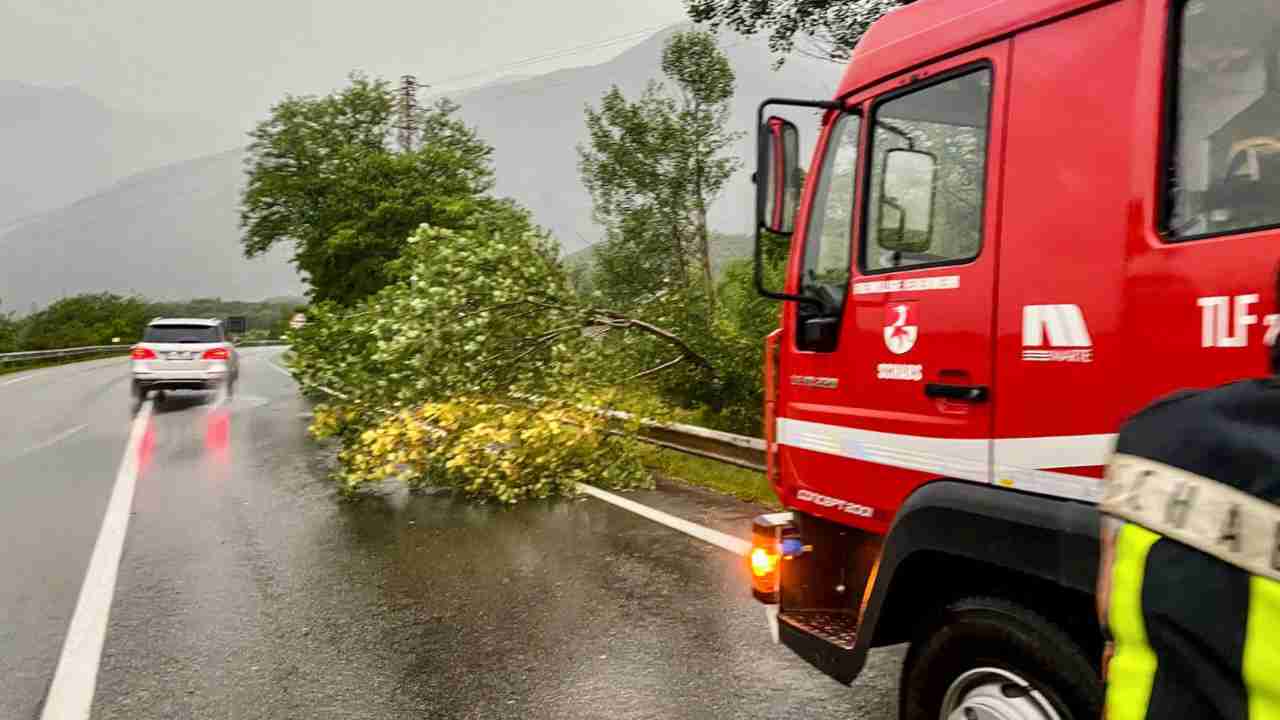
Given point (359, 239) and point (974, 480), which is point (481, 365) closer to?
point (974, 480)

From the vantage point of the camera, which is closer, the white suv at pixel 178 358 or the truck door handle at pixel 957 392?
the truck door handle at pixel 957 392

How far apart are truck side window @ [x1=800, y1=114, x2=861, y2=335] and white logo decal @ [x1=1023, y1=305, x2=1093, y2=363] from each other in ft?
2.71

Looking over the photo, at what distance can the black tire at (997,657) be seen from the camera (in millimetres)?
2230

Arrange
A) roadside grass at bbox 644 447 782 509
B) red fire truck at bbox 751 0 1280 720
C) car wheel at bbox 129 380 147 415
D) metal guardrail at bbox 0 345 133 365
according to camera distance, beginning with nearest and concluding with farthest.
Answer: red fire truck at bbox 751 0 1280 720 < roadside grass at bbox 644 447 782 509 < car wheel at bbox 129 380 147 415 < metal guardrail at bbox 0 345 133 365

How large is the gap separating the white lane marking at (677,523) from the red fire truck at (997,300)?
9.37 feet

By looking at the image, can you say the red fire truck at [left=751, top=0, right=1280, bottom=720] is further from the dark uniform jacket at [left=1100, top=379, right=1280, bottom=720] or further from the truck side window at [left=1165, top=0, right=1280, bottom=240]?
the dark uniform jacket at [left=1100, top=379, right=1280, bottom=720]

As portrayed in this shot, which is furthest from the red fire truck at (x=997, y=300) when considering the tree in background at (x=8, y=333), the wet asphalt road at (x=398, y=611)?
the tree in background at (x=8, y=333)

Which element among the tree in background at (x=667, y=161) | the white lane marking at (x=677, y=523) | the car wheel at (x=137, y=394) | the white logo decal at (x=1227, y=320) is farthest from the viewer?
the tree in background at (x=667, y=161)

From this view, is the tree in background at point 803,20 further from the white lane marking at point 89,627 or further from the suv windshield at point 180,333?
the suv windshield at point 180,333

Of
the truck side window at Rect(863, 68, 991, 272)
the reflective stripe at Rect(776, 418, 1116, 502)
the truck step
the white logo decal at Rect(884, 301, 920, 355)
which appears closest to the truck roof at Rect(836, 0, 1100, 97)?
the truck side window at Rect(863, 68, 991, 272)

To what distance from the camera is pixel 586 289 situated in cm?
1040

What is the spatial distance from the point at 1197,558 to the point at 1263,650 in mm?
113

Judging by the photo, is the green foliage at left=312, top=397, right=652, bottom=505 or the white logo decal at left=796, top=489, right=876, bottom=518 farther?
the green foliage at left=312, top=397, right=652, bottom=505

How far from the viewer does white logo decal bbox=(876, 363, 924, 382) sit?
2903mm
